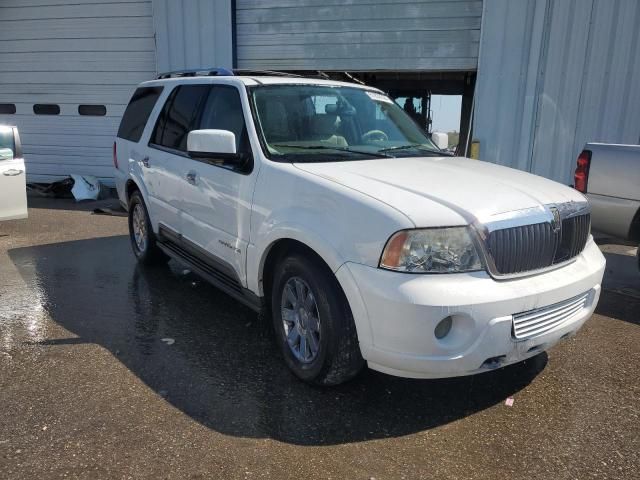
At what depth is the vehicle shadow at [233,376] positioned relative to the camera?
9.32 ft

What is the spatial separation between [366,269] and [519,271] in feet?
2.63

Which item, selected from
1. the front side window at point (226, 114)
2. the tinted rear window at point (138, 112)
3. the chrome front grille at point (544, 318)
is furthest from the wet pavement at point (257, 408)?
the tinted rear window at point (138, 112)

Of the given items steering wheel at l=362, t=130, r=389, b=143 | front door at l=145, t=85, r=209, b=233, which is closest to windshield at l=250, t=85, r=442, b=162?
steering wheel at l=362, t=130, r=389, b=143

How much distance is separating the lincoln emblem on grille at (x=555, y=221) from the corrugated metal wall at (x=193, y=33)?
27.1 ft

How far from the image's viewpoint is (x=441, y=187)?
9.46ft

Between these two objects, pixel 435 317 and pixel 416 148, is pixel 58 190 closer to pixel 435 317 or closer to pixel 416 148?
pixel 416 148

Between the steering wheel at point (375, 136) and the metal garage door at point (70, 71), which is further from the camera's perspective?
the metal garage door at point (70, 71)

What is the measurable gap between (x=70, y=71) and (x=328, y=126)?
941 centimetres

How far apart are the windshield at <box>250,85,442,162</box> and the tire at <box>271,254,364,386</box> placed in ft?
2.52

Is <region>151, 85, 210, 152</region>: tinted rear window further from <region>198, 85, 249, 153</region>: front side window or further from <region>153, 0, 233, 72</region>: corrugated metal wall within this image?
<region>153, 0, 233, 72</region>: corrugated metal wall

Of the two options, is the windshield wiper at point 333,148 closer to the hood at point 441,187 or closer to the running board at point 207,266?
the hood at point 441,187

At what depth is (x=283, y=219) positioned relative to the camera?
3.08 metres

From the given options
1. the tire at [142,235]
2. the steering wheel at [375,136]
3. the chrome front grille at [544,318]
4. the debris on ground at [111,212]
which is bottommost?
the debris on ground at [111,212]

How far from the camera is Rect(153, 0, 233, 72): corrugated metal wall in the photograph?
32.2 feet
